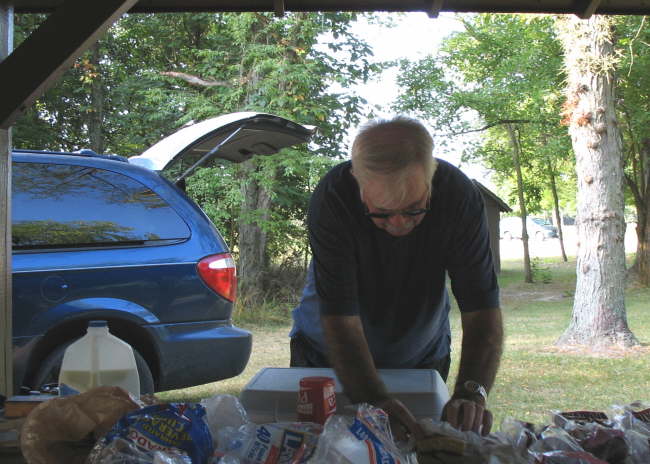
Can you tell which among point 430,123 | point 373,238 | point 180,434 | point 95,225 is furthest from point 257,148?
point 430,123

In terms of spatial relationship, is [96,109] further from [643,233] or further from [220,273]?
[643,233]

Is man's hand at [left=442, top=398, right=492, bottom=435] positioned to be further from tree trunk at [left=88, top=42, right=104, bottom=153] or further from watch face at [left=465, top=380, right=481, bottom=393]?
tree trunk at [left=88, top=42, right=104, bottom=153]

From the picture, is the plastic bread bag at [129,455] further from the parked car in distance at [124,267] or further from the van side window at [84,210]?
the van side window at [84,210]

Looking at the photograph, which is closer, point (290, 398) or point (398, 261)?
point (290, 398)

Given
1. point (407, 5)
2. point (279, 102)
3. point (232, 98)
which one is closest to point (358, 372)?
point (407, 5)

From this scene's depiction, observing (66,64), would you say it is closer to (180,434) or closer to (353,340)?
(353,340)

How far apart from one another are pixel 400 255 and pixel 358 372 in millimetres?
537

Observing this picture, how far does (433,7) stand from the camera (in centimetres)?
235

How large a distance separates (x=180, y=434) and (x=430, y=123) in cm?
1823

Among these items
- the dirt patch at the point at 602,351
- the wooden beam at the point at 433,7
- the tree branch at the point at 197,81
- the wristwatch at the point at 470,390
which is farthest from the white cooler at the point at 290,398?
the tree branch at the point at 197,81

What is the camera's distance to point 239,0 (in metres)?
2.54

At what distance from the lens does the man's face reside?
184cm

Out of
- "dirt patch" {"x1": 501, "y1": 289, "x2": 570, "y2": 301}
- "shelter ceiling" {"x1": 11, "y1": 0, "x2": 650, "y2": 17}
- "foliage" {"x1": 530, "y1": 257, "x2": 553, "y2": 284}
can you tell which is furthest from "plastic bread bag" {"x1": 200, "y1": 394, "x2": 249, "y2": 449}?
"foliage" {"x1": 530, "y1": 257, "x2": 553, "y2": 284}

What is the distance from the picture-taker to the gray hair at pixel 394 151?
181 cm
